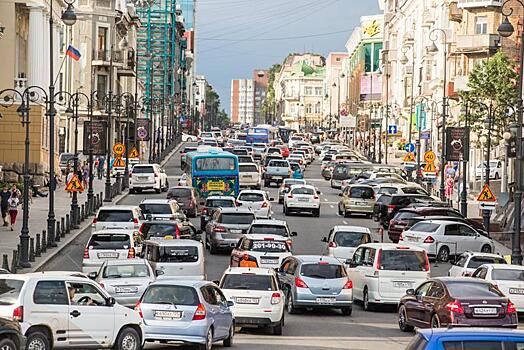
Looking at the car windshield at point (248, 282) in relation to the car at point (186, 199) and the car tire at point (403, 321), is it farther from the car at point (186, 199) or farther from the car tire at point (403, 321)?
the car at point (186, 199)

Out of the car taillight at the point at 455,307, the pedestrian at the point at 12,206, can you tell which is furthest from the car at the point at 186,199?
the car taillight at the point at 455,307

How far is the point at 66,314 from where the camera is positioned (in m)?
21.6

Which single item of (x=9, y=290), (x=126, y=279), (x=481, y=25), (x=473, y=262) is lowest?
(x=473, y=262)

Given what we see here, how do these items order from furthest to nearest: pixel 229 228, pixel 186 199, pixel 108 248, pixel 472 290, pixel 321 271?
1. pixel 186 199
2. pixel 229 228
3. pixel 108 248
4. pixel 321 271
5. pixel 472 290

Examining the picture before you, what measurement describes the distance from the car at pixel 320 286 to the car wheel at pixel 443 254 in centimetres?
1405

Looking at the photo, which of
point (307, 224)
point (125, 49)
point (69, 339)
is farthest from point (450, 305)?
point (125, 49)

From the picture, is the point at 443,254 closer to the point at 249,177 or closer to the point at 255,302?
the point at 255,302

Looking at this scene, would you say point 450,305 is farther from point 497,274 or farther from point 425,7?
point 425,7

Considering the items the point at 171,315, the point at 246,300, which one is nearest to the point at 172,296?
the point at 171,315

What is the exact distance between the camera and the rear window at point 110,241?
34.7 m

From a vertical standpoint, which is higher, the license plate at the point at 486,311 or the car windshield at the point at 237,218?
the car windshield at the point at 237,218

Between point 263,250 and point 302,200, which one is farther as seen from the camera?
point 302,200

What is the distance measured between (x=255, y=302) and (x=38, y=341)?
651 centimetres

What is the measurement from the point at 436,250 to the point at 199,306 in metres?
23.1
